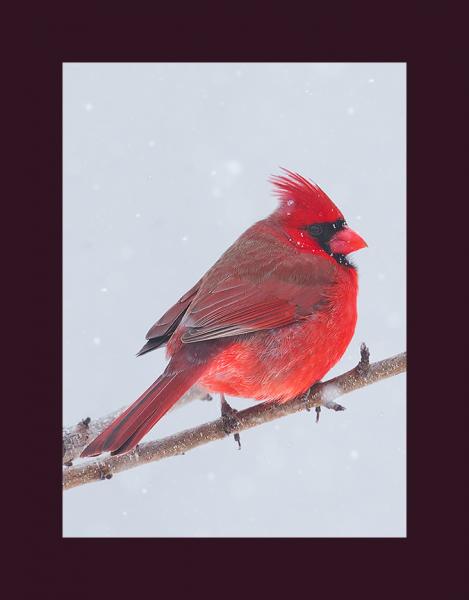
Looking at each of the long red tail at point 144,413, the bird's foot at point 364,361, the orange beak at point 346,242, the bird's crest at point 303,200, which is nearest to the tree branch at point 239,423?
the bird's foot at point 364,361

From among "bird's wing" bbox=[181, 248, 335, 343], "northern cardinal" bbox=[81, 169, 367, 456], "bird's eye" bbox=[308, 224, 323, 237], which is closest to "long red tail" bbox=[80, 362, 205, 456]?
"northern cardinal" bbox=[81, 169, 367, 456]

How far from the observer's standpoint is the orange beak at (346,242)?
128 inches

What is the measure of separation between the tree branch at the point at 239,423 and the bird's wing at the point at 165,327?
19.7 inches

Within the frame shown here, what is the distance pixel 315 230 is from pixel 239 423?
0.99 m

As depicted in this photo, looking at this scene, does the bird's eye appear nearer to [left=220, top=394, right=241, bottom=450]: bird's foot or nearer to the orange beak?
the orange beak

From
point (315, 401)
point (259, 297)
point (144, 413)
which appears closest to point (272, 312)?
point (259, 297)

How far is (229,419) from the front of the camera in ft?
9.58

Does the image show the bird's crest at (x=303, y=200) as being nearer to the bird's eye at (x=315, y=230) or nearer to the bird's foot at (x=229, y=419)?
the bird's eye at (x=315, y=230)

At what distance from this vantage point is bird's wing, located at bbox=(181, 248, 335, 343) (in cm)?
295

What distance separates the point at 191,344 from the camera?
2865mm

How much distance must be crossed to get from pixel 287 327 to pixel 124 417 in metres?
0.90

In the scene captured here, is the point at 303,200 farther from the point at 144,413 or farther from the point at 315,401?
the point at 144,413

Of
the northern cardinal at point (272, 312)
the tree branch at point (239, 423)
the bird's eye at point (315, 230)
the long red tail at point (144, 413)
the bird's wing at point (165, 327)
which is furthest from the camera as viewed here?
the bird's eye at point (315, 230)

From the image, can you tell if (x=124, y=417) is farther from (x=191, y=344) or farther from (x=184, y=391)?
(x=191, y=344)
